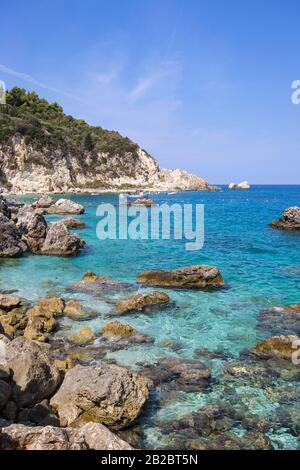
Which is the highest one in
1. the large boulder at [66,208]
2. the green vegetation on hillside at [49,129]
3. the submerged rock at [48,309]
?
the green vegetation on hillside at [49,129]

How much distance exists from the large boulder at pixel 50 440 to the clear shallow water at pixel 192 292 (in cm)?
168

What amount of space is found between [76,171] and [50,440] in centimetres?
11118

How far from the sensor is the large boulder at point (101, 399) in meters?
8.58

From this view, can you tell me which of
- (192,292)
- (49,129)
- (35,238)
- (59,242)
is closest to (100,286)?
(192,292)

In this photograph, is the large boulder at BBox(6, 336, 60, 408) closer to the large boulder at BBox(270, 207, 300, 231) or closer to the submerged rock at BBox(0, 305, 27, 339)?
the submerged rock at BBox(0, 305, 27, 339)

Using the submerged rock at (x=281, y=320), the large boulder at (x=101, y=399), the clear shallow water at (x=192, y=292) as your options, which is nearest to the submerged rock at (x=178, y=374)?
the clear shallow water at (x=192, y=292)

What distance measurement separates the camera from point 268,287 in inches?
795

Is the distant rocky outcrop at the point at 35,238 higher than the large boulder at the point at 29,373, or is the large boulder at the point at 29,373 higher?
the distant rocky outcrop at the point at 35,238

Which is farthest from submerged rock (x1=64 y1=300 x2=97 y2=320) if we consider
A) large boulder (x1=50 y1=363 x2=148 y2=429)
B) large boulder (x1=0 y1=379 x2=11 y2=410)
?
large boulder (x1=0 y1=379 x2=11 y2=410)

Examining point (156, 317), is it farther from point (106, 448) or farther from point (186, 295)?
point (106, 448)

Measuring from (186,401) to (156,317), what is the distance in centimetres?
609

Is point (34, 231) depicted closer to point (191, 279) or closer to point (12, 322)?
point (191, 279)

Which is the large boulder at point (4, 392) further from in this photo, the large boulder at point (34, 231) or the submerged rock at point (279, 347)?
the large boulder at point (34, 231)

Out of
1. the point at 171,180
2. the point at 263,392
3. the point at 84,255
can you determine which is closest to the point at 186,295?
the point at 263,392
